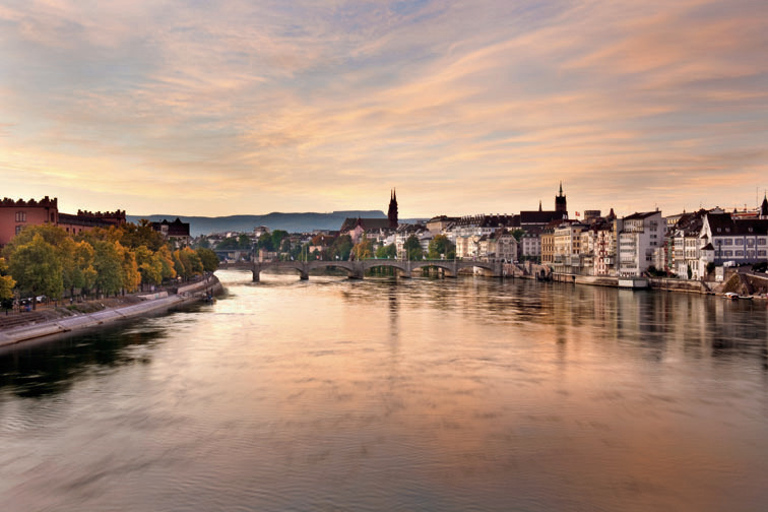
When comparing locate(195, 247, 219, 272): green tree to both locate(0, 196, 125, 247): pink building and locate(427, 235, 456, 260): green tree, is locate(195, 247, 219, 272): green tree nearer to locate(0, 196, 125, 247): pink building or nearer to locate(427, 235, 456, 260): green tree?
locate(0, 196, 125, 247): pink building

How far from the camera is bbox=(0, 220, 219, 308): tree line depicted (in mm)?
47969

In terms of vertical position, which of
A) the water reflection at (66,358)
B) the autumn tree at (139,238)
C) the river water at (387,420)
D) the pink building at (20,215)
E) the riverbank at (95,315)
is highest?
the pink building at (20,215)

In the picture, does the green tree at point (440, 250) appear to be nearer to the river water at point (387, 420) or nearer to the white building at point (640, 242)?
the white building at point (640, 242)

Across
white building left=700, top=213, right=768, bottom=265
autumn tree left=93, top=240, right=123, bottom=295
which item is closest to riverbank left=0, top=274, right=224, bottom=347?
autumn tree left=93, top=240, right=123, bottom=295

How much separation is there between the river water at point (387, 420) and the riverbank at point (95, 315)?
7.36 feet

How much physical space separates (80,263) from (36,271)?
9.68 metres

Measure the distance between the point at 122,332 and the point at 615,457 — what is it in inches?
1517

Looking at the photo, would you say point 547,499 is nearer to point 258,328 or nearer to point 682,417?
point 682,417

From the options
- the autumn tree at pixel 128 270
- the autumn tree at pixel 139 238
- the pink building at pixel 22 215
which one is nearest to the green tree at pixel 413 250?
the autumn tree at pixel 139 238

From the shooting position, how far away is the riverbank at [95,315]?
43.2 meters

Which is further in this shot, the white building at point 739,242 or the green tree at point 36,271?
the white building at point 739,242

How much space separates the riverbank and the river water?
7.36 ft

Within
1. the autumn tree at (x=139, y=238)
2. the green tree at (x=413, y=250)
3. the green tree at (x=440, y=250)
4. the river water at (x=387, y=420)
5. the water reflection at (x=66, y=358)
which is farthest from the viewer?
the green tree at (x=413, y=250)

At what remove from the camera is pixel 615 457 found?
72.7ft
